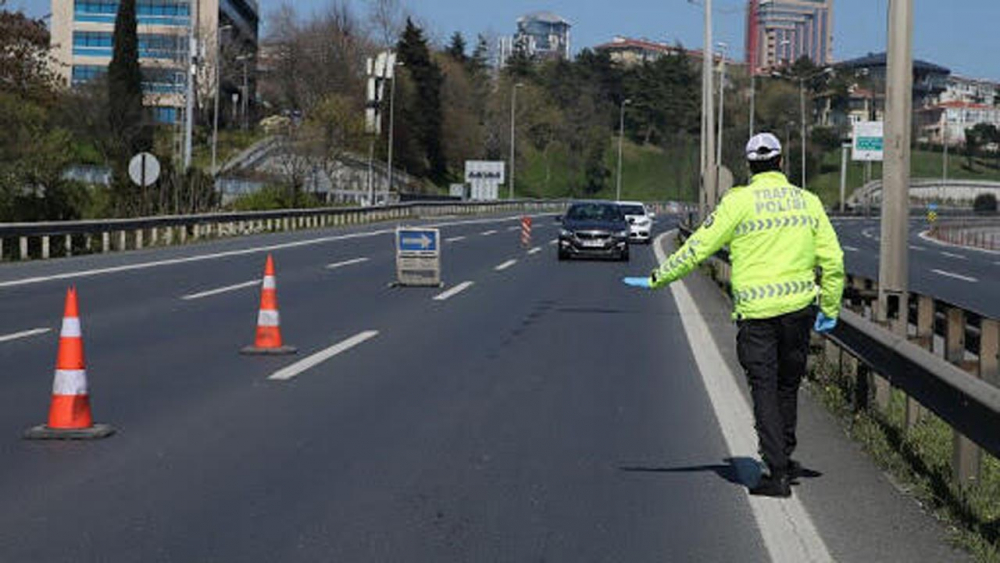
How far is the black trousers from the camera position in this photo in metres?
7.14

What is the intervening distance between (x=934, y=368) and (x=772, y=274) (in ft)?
3.33

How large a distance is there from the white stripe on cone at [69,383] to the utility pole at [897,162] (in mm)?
6629

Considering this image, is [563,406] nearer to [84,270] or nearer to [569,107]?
[84,270]

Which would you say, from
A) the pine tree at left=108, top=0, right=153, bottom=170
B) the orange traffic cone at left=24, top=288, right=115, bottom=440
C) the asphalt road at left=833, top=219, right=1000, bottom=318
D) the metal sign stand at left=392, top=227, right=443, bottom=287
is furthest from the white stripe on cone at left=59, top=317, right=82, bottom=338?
the pine tree at left=108, top=0, right=153, bottom=170

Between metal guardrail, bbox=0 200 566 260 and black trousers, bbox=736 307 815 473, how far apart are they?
A: 23.3m

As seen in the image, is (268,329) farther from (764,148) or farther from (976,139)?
(976,139)

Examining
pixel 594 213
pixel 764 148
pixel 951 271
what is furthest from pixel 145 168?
pixel 764 148

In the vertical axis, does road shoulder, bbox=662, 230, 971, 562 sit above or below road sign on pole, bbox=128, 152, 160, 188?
below

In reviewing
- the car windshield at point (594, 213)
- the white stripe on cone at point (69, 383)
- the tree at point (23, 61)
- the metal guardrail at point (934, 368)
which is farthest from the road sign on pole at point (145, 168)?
the white stripe on cone at point (69, 383)

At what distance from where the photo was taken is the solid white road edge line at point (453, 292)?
20938 millimetres

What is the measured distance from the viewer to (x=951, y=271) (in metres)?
35.8

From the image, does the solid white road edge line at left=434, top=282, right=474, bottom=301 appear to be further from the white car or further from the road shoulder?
the white car

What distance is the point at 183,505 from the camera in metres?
6.64

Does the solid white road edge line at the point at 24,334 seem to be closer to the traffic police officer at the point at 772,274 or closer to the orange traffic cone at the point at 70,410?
the orange traffic cone at the point at 70,410
